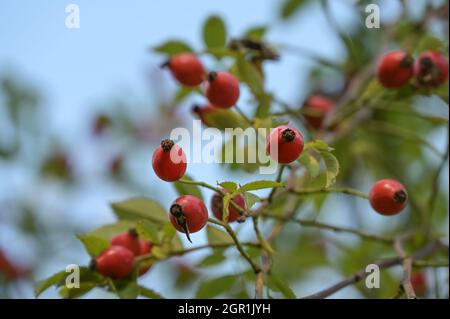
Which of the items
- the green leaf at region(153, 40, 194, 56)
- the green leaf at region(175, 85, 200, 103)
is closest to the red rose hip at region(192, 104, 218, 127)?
the green leaf at region(175, 85, 200, 103)

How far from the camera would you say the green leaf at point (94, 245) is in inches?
82.0

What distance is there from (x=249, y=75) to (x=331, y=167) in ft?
2.26

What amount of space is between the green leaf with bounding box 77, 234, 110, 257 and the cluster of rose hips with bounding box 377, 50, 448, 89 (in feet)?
3.61

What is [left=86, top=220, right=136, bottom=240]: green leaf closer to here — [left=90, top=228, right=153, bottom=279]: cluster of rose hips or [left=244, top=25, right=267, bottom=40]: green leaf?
[left=90, top=228, right=153, bottom=279]: cluster of rose hips

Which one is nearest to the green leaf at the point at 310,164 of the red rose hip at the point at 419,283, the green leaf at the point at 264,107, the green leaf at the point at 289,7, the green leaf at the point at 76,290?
the green leaf at the point at 264,107

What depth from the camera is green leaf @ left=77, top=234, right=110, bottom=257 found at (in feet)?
6.84

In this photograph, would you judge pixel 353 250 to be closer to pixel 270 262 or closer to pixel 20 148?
pixel 270 262

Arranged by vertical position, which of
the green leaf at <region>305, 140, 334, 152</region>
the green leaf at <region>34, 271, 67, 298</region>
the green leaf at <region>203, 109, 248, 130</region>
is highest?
the green leaf at <region>203, 109, 248, 130</region>

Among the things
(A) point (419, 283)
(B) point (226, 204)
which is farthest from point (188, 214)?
(A) point (419, 283)

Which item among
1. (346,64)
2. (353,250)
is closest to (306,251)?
(353,250)

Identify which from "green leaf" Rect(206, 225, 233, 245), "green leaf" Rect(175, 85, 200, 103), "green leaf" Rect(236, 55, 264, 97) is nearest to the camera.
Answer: "green leaf" Rect(206, 225, 233, 245)

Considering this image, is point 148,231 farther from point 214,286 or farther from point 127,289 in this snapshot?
point 214,286

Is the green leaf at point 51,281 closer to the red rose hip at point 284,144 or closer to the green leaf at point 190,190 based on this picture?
the green leaf at point 190,190

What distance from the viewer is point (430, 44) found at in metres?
2.53
